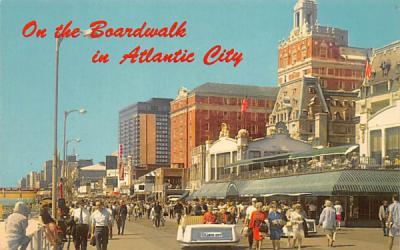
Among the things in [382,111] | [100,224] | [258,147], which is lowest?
[100,224]

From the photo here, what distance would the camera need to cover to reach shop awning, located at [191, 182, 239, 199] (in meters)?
72.4

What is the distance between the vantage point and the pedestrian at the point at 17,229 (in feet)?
46.2

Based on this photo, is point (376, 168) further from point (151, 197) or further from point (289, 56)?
point (151, 197)

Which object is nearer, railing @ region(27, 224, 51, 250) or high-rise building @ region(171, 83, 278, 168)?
railing @ region(27, 224, 51, 250)

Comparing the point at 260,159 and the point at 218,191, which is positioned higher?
the point at 260,159

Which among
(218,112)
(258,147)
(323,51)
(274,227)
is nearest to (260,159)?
(258,147)

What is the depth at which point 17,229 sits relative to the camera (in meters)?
14.2

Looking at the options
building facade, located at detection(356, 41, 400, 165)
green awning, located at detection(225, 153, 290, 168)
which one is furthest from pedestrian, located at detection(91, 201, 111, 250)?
green awning, located at detection(225, 153, 290, 168)

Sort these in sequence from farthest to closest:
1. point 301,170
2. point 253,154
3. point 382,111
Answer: point 253,154 < point 301,170 < point 382,111

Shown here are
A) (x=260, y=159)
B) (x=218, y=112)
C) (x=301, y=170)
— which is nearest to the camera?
(x=301, y=170)

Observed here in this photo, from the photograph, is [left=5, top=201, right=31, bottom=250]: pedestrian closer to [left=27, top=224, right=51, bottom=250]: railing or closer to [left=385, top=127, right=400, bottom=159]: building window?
[left=27, top=224, right=51, bottom=250]: railing

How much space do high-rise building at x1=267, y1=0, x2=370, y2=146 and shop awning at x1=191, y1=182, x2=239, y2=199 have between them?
13.7 metres

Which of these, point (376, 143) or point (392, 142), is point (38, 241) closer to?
point (392, 142)

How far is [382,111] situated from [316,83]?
56.7 meters
